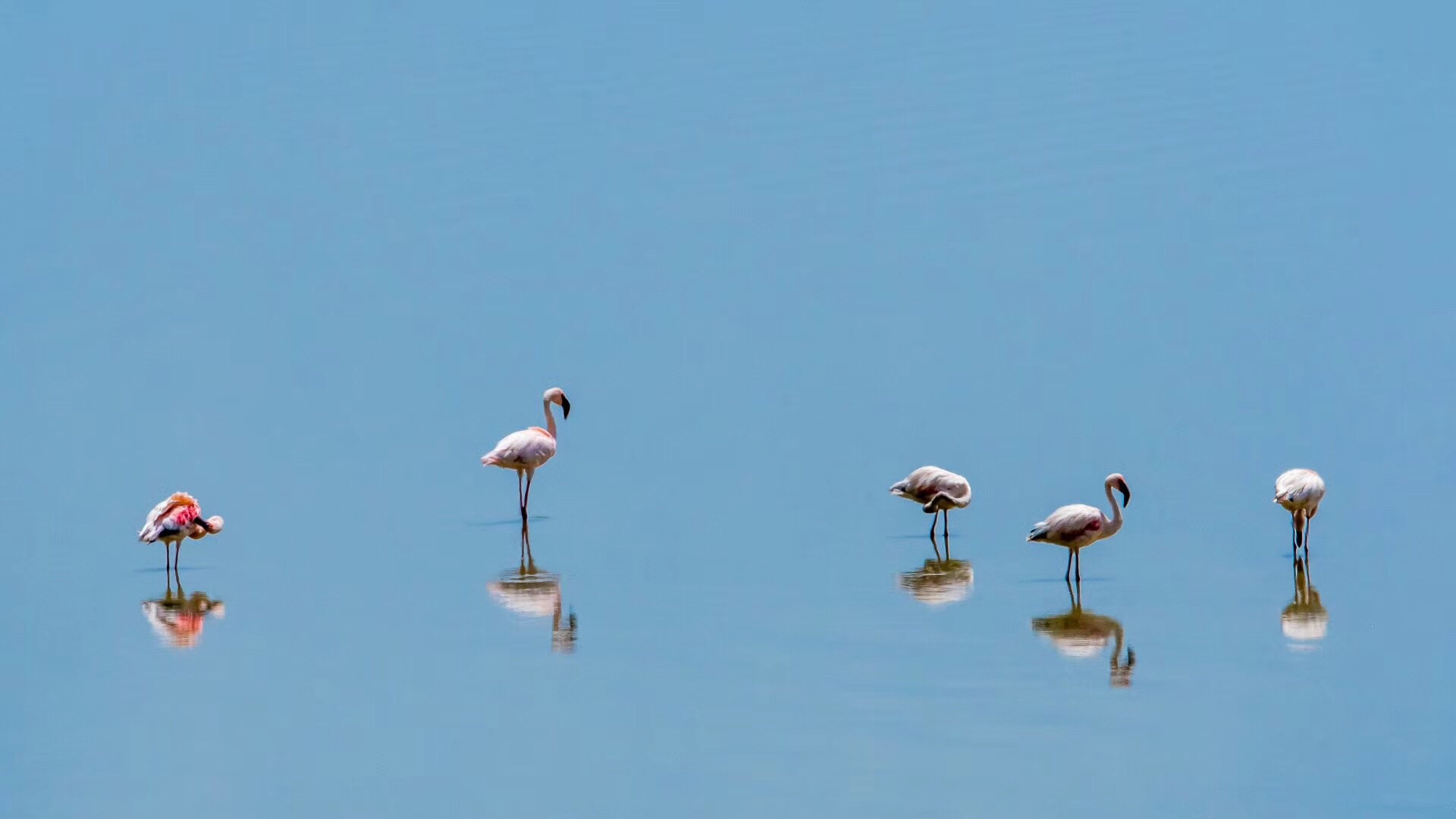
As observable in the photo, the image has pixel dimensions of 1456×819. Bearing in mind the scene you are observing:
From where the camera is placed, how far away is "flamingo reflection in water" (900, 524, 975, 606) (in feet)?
43.7

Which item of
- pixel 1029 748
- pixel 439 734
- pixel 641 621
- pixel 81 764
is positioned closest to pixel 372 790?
pixel 439 734

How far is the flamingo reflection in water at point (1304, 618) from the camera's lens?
11.8 m

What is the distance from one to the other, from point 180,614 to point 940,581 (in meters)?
5.38

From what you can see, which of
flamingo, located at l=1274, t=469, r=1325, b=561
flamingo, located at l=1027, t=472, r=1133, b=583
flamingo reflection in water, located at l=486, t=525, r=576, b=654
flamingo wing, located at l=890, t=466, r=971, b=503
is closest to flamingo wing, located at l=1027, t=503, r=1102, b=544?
flamingo, located at l=1027, t=472, r=1133, b=583

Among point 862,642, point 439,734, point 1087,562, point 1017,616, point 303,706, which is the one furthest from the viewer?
point 1087,562

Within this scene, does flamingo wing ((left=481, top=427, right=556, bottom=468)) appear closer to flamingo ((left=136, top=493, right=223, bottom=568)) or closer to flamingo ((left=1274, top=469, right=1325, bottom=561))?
flamingo ((left=136, top=493, right=223, bottom=568))

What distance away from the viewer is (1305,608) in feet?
42.2

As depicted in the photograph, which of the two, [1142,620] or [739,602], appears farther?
[739,602]

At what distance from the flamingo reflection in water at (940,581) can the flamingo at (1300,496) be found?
8.13 ft

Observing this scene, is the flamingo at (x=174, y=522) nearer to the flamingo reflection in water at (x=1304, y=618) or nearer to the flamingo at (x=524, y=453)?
the flamingo at (x=524, y=453)

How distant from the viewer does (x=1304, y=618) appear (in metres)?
12.5

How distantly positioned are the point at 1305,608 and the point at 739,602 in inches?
151

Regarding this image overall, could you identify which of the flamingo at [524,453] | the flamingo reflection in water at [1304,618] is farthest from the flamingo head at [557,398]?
the flamingo reflection in water at [1304,618]

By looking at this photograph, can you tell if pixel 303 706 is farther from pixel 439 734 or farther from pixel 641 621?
pixel 641 621
